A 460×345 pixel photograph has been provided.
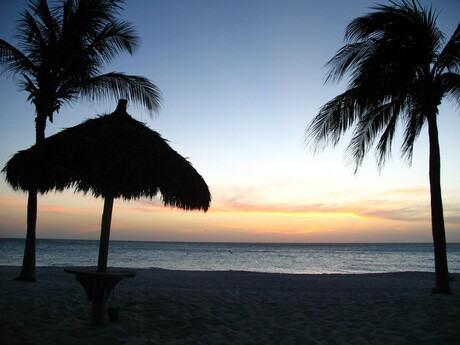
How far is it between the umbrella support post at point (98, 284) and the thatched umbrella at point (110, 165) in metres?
0.90

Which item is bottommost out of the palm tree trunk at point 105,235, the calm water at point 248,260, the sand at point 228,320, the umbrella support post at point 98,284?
the calm water at point 248,260

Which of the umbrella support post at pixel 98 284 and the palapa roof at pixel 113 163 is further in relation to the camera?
the palapa roof at pixel 113 163

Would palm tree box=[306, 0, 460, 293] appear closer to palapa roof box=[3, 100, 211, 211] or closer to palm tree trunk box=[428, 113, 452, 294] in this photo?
palm tree trunk box=[428, 113, 452, 294]

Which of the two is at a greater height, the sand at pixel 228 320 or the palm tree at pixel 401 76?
the palm tree at pixel 401 76

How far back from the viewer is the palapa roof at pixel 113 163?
217 inches

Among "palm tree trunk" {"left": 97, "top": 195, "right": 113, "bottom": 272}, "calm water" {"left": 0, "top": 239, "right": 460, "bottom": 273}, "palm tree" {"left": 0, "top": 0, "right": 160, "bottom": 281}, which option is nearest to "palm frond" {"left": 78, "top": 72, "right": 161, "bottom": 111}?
"palm tree" {"left": 0, "top": 0, "right": 160, "bottom": 281}

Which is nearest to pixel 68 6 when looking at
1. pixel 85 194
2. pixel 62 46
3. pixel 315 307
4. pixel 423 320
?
pixel 62 46

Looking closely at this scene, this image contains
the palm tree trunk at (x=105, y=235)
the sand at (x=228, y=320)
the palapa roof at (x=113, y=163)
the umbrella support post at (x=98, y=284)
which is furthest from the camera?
the palm tree trunk at (x=105, y=235)

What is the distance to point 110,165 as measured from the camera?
17.7 ft

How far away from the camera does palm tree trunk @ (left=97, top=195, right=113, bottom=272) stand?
5.67 meters

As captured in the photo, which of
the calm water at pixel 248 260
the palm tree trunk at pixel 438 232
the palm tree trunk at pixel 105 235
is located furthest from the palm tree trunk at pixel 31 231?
the calm water at pixel 248 260

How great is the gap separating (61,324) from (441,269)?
7288mm

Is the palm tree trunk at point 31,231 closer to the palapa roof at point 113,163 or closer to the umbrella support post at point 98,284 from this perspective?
the palapa roof at point 113,163

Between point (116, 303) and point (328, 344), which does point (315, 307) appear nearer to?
point (328, 344)
